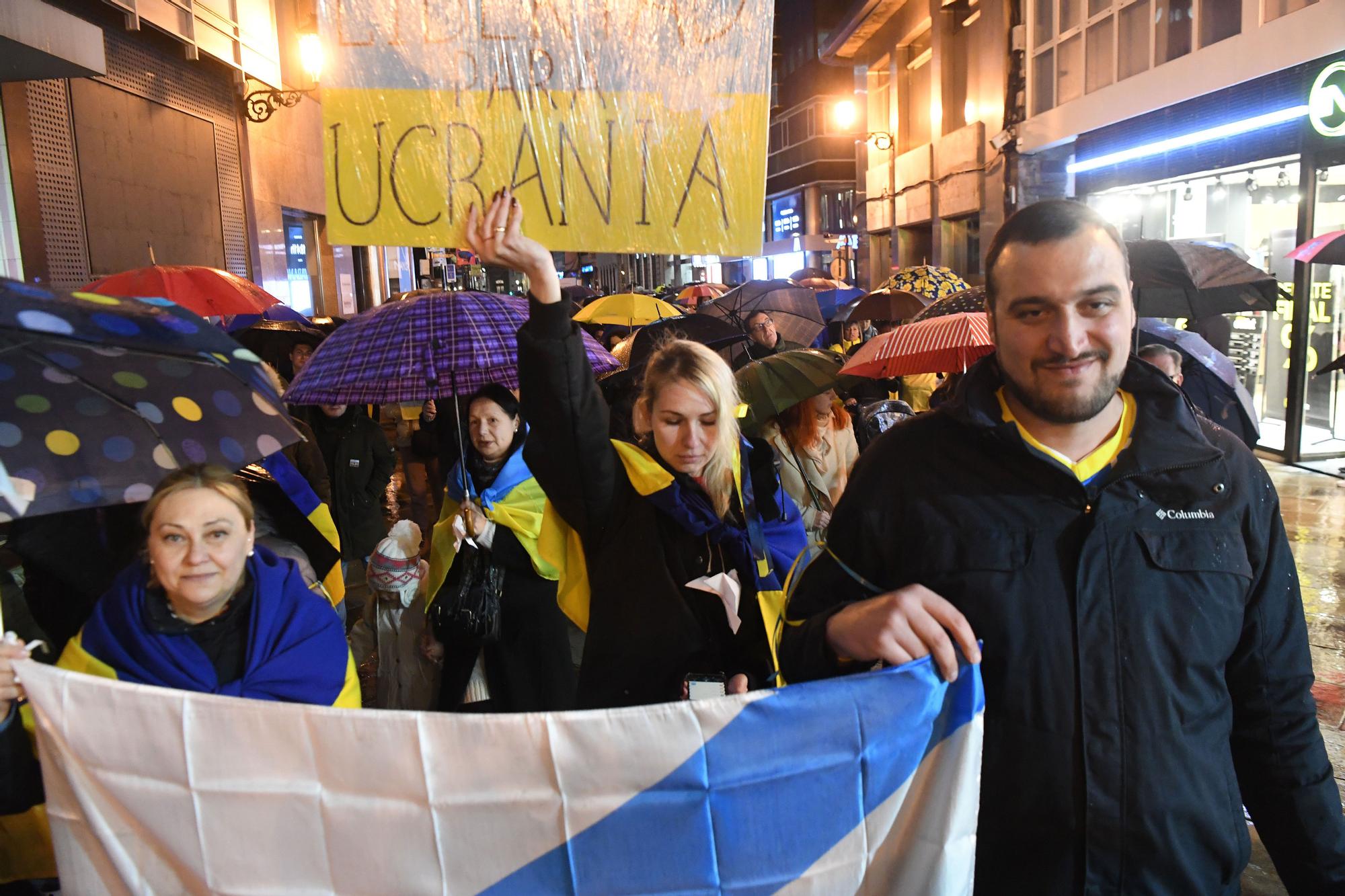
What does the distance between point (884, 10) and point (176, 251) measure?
65.6 feet

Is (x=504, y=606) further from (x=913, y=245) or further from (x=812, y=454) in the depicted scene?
(x=913, y=245)

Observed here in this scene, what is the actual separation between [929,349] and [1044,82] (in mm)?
14821

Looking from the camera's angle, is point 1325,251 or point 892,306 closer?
point 1325,251

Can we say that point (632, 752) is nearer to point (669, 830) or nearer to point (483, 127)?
point (669, 830)

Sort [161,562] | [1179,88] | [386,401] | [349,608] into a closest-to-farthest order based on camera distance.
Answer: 1. [161,562]
2. [386,401]
3. [349,608]
4. [1179,88]

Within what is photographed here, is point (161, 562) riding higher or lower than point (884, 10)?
lower

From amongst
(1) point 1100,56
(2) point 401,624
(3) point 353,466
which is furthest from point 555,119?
(1) point 1100,56

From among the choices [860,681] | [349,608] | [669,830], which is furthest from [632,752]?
[349,608]

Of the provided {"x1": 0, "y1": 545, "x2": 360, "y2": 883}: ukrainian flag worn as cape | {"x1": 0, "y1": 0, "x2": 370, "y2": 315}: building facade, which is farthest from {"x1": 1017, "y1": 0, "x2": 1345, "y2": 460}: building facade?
{"x1": 0, "y1": 0, "x2": 370, "y2": 315}: building facade

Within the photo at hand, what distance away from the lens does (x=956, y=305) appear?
20.0 feet

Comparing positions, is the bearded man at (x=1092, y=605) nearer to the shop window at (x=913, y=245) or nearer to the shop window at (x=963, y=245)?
the shop window at (x=963, y=245)

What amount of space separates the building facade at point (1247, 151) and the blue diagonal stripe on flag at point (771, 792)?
333 inches

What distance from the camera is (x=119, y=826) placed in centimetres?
185

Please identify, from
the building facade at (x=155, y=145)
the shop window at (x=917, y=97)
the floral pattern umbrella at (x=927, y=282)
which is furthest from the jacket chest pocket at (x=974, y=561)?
the shop window at (x=917, y=97)
